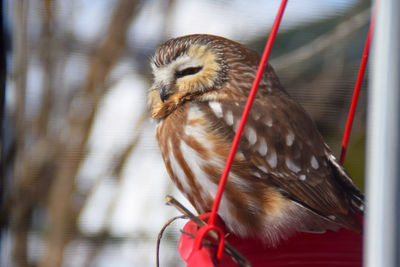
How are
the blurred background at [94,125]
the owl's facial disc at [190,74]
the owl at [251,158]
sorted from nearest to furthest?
the owl at [251,158] → the owl's facial disc at [190,74] → the blurred background at [94,125]

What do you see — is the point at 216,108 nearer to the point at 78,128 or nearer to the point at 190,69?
the point at 190,69

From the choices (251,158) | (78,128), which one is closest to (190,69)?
(251,158)

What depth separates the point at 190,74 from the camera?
1285 mm

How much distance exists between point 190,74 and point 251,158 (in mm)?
287

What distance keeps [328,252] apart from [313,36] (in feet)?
6.68

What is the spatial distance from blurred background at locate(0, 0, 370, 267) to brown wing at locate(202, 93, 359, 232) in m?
1.46

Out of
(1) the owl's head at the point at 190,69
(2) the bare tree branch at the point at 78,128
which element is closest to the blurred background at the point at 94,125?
(2) the bare tree branch at the point at 78,128

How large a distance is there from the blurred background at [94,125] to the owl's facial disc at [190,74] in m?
1.28

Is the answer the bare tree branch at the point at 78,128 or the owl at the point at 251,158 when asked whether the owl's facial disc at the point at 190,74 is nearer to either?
the owl at the point at 251,158

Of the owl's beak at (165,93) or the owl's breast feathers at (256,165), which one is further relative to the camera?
the owl's beak at (165,93)

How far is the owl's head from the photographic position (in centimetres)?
127

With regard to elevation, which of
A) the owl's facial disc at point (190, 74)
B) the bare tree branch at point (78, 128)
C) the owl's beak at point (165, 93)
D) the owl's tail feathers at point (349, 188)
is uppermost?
the owl's facial disc at point (190, 74)

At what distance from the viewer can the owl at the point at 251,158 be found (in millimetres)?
1114

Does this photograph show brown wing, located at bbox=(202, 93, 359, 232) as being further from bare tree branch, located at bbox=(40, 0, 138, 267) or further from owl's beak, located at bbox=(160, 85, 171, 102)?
bare tree branch, located at bbox=(40, 0, 138, 267)
